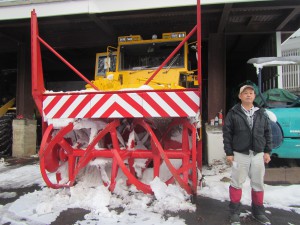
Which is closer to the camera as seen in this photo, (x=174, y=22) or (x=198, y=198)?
(x=198, y=198)

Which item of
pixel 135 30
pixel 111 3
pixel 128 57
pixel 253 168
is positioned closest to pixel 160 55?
pixel 128 57

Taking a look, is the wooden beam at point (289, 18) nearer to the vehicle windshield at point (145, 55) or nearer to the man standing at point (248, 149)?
the vehicle windshield at point (145, 55)

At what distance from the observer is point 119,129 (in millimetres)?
4469

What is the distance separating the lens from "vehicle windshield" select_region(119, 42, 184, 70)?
560 centimetres

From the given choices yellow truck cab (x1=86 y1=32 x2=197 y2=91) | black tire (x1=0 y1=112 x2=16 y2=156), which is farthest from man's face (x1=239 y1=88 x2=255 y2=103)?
black tire (x1=0 y1=112 x2=16 y2=156)

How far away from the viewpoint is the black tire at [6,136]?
26.4ft

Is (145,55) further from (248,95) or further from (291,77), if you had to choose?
(291,77)

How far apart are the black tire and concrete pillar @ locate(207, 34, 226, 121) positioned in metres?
5.78

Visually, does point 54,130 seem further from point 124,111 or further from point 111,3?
point 111,3

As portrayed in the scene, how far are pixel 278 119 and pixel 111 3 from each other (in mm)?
4095

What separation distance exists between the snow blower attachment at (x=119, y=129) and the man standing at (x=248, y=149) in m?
0.49

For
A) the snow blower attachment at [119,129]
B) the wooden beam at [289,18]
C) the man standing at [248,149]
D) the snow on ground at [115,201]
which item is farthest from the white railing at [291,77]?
the man standing at [248,149]

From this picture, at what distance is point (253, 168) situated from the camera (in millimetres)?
3350

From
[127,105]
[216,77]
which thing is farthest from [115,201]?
[216,77]
